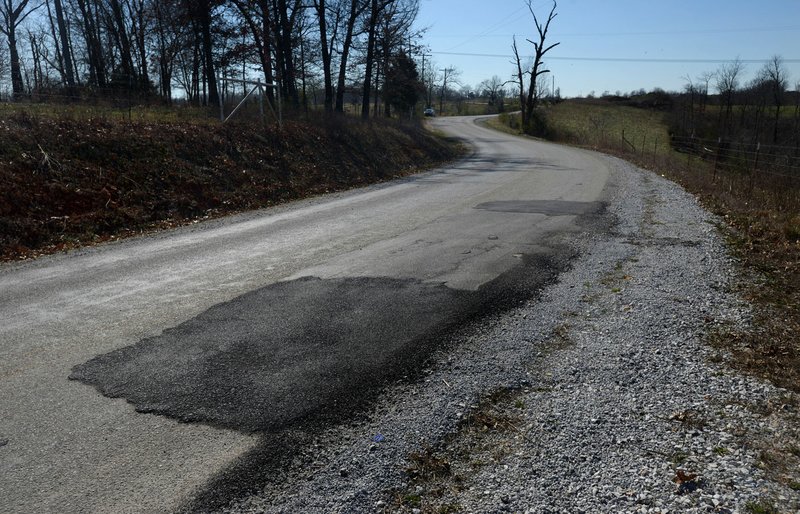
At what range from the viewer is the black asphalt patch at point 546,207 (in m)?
11.4

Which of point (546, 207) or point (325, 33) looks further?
point (325, 33)

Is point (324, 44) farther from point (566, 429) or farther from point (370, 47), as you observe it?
point (566, 429)

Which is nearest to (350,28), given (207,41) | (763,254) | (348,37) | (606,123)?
(348,37)

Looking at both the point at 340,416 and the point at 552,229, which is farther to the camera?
the point at 552,229

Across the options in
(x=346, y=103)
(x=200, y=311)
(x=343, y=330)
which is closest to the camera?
(x=343, y=330)

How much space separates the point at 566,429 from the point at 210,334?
3247 mm

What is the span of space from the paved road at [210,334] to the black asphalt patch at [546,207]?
2.20 ft

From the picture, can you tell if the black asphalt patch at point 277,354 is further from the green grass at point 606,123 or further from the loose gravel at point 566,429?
the green grass at point 606,123

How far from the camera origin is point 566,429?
3641mm

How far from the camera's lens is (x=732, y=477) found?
10.1 feet

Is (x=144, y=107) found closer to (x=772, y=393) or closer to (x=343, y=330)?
(x=343, y=330)

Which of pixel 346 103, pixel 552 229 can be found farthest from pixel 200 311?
pixel 346 103

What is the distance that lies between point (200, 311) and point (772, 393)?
5.06 meters

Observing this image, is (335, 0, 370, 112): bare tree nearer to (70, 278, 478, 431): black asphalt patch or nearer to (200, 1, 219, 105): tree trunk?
(200, 1, 219, 105): tree trunk
